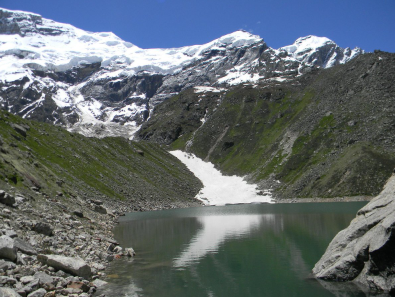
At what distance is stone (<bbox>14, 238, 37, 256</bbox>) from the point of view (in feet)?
78.5

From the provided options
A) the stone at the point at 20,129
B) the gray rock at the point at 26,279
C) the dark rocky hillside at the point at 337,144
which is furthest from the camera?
the dark rocky hillside at the point at 337,144

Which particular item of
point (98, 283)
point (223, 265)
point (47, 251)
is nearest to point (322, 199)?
point (223, 265)

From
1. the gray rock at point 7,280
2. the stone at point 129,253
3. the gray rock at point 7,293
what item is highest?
the gray rock at point 7,293

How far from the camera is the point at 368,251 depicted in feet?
75.9

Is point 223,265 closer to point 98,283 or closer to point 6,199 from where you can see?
point 98,283

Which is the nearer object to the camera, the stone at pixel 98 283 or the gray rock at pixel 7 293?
the gray rock at pixel 7 293

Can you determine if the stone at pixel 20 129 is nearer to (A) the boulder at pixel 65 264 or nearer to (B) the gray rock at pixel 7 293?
(A) the boulder at pixel 65 264

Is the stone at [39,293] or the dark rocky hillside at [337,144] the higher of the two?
the dark rocky hillside at [337,144]

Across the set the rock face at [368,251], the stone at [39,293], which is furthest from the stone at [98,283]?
the rock face at [368,251]

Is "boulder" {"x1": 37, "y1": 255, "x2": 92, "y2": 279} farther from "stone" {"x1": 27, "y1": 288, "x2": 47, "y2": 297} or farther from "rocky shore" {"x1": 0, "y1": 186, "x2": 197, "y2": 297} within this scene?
"stone" {"x1": 27, "y1": 288, "x2": 47, "y2": 297}

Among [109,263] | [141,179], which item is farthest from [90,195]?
[109,263]

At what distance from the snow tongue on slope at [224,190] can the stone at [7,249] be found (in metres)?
125

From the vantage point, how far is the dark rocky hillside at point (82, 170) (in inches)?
1914

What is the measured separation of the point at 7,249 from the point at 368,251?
2380cm
